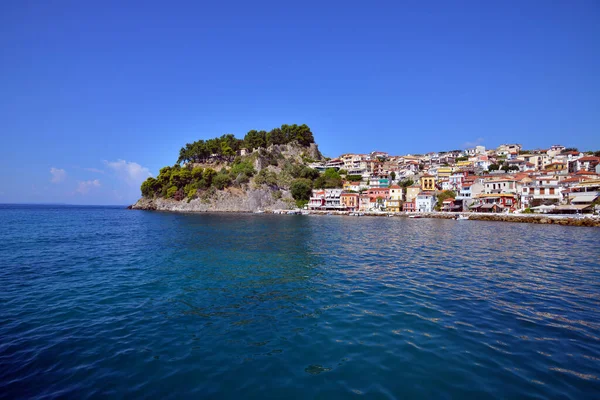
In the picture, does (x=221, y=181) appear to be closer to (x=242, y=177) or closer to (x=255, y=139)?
(x=242, y=177)

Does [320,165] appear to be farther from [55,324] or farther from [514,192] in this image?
[55,324]

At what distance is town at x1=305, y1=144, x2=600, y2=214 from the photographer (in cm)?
6281

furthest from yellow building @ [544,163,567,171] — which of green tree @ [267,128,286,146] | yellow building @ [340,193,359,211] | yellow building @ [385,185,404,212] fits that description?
green tree @ [267,128,286,146]

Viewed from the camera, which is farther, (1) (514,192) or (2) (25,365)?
(1) (514,192)

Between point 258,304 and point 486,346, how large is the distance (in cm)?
756

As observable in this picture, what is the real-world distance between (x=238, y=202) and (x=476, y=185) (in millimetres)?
73888

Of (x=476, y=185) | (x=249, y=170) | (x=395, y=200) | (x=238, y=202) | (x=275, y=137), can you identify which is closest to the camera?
(x=476, y=185)

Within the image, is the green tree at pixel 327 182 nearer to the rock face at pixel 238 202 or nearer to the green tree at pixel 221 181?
the rock face at pixel 238 202

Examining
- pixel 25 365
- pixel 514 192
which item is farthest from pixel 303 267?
pixel 514 192

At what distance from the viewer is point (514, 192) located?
68.8 m

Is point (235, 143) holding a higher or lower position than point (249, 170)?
higher

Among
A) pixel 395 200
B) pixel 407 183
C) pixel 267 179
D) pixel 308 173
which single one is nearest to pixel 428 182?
pixel 407 183

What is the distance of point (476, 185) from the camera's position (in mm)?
74750

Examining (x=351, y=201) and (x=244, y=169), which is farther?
(x=244, y=169)
